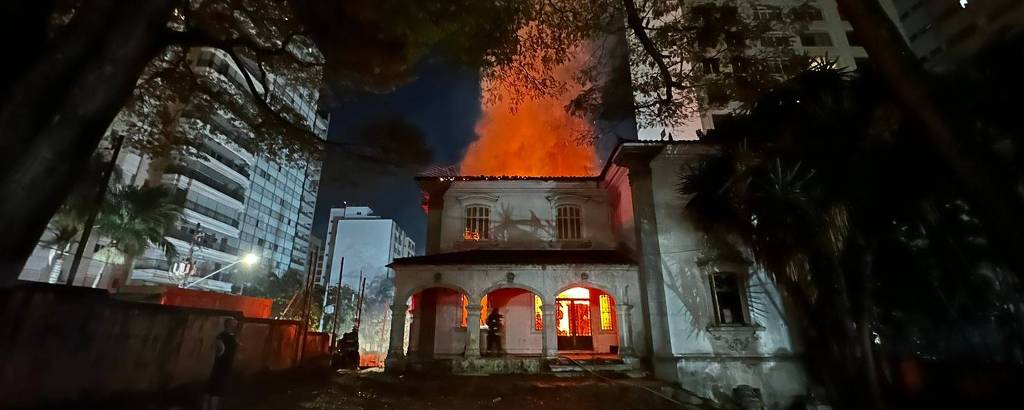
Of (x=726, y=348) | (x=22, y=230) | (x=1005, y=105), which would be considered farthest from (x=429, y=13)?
(x=726, y=348)

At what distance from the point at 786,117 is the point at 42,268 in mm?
34995

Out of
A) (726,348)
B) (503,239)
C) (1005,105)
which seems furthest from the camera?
(503,239)

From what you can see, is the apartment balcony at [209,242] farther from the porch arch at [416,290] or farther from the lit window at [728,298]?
the lit window at [728,298]

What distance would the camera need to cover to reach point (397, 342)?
14469 mm

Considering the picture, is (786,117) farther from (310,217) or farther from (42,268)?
(310,217)

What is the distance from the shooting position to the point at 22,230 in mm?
2621

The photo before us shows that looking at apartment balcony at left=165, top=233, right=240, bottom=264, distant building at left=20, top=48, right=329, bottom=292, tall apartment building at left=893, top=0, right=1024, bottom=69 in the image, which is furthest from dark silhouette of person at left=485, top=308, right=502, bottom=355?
apartment balcony at left=165, top=233, right=240, bottom=264

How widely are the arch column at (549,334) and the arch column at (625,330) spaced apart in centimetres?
229

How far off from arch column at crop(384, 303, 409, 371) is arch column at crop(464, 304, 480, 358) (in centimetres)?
233

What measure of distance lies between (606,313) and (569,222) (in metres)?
4.31

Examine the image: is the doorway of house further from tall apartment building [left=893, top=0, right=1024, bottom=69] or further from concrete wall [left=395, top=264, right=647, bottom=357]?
tall apartment building [left=893, top=0, right=1024, bottom=69]

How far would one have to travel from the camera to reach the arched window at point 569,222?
1784 centimetres

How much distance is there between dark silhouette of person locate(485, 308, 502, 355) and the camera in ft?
52.2

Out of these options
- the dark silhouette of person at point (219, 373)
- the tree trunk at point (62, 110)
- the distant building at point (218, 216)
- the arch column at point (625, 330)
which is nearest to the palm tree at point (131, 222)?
the distant building at point (218, 216)
